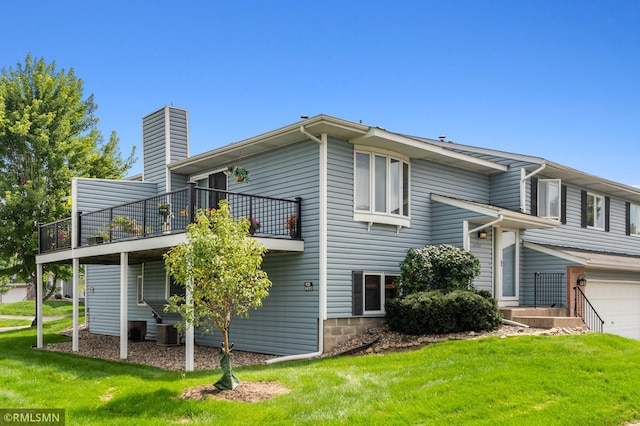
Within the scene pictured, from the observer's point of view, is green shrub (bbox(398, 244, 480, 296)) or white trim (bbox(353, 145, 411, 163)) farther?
white trim (bbox(353, 145, 411, 163))

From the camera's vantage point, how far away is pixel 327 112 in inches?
501

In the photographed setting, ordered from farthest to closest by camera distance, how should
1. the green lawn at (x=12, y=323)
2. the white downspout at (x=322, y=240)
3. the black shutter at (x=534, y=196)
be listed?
1. the green lawn at (x=12, y=323)
2. the black shutter at (x=534, y=196)
3. the white downspout at (x=322, y=240)

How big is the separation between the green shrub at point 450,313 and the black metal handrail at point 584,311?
454cm

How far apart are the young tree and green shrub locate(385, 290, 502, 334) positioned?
4.91 metres

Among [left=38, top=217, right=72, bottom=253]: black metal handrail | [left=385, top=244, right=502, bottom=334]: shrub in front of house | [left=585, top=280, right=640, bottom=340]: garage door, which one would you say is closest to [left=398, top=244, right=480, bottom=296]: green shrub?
[left=385, top=244, right=502, bottom=334]: shrub in front of house

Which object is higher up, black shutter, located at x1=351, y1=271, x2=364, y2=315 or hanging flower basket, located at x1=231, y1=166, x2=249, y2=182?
hanging flower basket, located at x1=231, y1=166, x2=249, y2=182

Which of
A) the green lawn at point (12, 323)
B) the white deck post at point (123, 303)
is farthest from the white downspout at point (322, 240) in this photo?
the green lawn at point (12, 323)

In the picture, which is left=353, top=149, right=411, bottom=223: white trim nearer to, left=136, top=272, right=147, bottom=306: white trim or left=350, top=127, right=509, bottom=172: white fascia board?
left=350, top=127, right=509, bottom=172: white fascia board

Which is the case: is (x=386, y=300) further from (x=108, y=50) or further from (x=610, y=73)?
(x=108, y=50)

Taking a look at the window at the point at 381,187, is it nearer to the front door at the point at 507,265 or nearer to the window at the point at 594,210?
the front door at the point at 507,265

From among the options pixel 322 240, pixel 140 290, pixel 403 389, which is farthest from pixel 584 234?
pixel 140 290

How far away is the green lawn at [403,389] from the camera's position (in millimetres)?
7500

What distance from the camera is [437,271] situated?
14.1 meters

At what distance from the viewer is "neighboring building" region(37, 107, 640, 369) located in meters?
13.6
